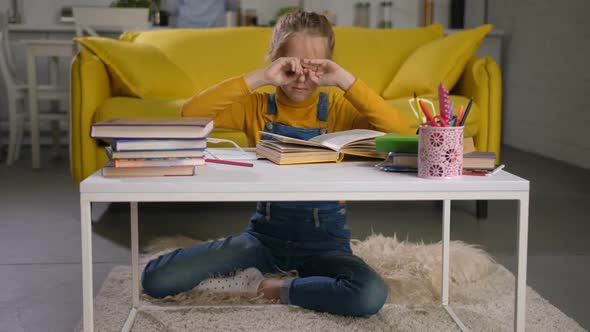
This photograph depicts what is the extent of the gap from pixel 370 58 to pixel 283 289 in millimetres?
1940

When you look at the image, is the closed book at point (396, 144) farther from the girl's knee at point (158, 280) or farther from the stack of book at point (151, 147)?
the girl's knee at point (158, 280)

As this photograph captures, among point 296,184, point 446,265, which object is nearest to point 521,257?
point 296,184

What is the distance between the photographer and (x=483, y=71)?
2.69m

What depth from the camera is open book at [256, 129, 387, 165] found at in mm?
1231

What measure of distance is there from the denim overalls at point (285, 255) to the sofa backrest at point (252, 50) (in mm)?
1696

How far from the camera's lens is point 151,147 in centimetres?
107

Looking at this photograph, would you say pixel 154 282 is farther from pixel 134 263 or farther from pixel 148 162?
pixel 148 162

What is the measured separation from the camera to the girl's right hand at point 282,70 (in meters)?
1.41

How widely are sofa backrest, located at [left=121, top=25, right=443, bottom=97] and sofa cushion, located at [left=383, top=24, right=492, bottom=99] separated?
0.24 meters

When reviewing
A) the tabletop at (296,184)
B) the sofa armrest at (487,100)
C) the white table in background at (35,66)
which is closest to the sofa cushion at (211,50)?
the white table in background at (35,66)

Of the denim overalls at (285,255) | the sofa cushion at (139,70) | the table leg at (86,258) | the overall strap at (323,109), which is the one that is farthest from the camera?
the sofa cushion at (139,70)

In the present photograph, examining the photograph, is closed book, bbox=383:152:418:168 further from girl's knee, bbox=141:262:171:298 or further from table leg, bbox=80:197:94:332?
girl's knee, bbox=141:262:171:298

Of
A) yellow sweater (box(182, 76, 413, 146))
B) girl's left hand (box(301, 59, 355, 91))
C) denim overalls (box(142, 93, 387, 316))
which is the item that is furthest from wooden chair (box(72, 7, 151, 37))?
girl's left hand (box(301, 59, 355, 91))

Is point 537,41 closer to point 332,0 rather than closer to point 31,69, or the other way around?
point 332,0
